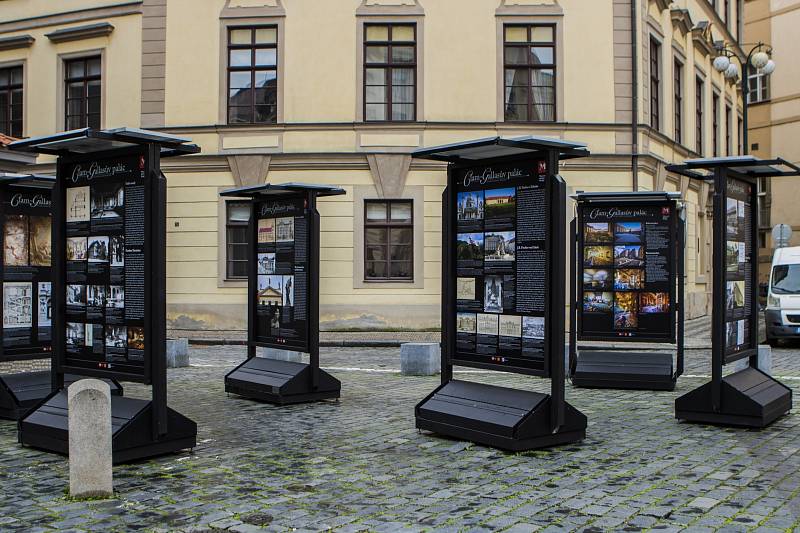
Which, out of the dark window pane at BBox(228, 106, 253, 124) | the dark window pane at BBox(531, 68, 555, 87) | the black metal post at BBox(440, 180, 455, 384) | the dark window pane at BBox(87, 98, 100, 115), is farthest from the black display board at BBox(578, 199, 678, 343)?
the dark window pane at BBox(87, 98, 100, 115)

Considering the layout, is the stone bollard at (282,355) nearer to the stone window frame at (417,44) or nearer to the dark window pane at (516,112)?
the stone window frame at (417,44)

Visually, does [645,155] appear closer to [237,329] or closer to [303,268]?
[237,329]

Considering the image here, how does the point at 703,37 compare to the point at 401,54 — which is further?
the point at 703,37

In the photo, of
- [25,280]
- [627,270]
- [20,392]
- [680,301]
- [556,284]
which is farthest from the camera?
[627,270]

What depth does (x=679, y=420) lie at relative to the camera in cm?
920

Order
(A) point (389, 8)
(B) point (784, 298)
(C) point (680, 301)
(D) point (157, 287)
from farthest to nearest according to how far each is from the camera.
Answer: (A) point (389, 8) → (B) point (784, 298) → (C) point (680, 301) → (D) point (157, 287)

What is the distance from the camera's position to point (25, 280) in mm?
9828

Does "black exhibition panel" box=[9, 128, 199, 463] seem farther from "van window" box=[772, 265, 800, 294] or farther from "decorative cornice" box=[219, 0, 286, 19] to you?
"van window" box=[772, 265, 800, 294]

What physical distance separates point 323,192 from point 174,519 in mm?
5815

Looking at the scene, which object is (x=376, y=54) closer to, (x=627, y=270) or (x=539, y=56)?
(x=539, y=56)

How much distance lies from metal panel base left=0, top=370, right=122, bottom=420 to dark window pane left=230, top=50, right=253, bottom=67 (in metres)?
14.9

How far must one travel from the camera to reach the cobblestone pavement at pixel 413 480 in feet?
18.4

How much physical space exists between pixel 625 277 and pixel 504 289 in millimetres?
4888

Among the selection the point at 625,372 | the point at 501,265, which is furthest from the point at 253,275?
the point at 625,372
